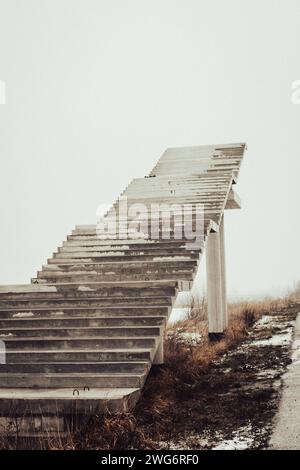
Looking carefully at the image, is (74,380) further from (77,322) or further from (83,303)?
(83,303)

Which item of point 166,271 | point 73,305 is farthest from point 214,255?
point 73,305

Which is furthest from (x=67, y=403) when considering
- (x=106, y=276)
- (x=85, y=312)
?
(x=106, y=276)

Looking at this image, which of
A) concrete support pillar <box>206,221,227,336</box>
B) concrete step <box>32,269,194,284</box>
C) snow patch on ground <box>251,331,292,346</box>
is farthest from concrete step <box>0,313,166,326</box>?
concrete support pillar <box>206,221,227,336</box>

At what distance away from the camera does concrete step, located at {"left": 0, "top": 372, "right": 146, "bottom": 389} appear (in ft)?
20.1

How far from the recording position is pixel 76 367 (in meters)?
6.48

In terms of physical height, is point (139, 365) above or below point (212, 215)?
below

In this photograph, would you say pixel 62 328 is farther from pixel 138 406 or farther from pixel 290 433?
pixel 290 433

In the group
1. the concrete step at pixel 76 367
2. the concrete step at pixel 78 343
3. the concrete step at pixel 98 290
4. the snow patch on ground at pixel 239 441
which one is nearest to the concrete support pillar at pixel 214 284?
the concrete step at pixel 98 290

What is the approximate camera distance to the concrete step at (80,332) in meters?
6.85

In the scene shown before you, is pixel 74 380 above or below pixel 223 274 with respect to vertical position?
below

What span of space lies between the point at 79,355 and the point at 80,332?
18.0 inches

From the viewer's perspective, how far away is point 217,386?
23.8 feet

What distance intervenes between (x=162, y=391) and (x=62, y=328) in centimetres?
141

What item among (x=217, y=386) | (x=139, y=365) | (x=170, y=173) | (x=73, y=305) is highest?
(x=170, y=173)
